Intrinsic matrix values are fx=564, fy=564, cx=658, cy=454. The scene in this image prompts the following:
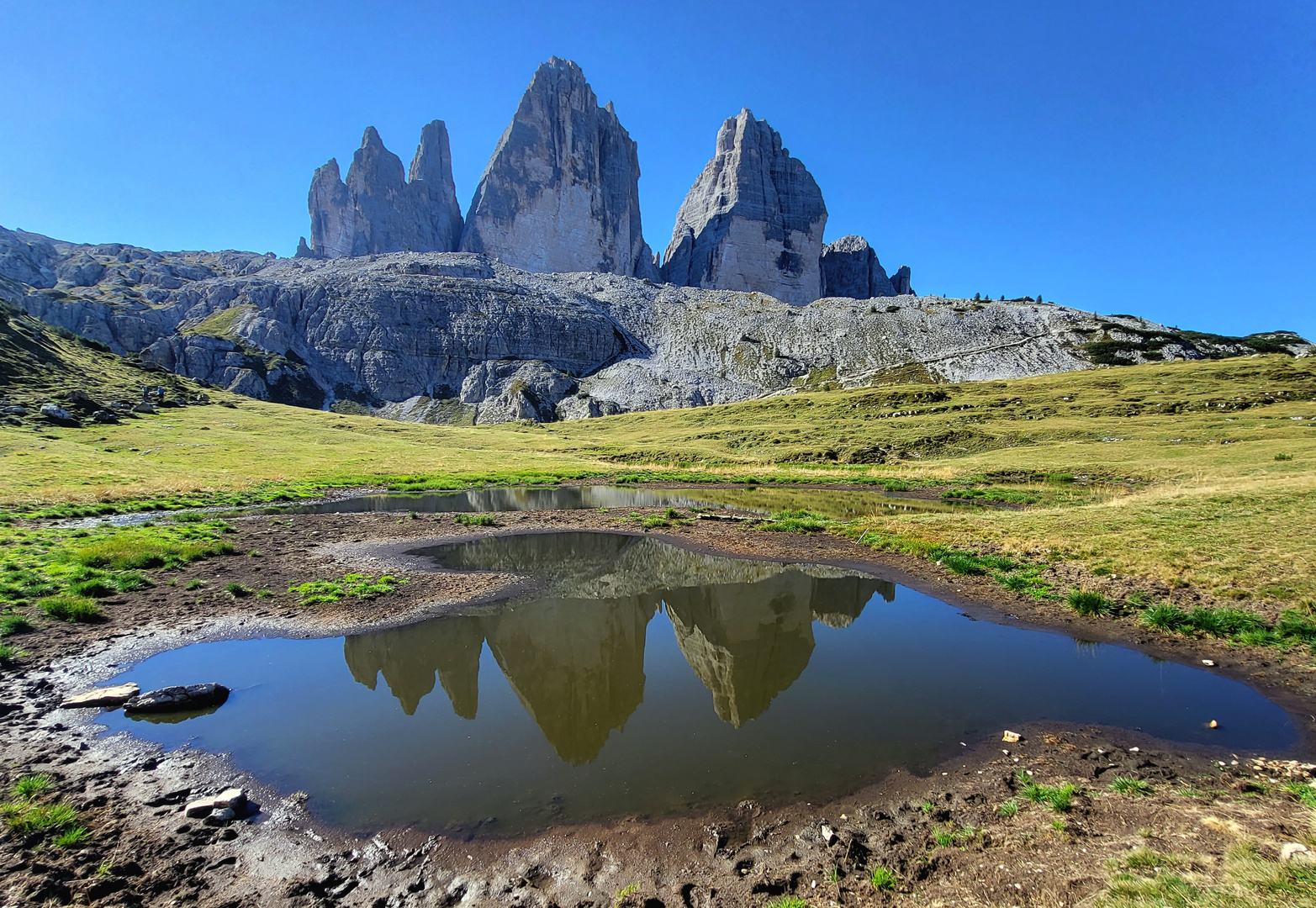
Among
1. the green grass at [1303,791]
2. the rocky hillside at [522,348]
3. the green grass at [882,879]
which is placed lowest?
the green grass at [882,879]

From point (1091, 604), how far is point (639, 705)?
13938 mm

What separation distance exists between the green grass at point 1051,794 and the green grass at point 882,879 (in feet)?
9.52

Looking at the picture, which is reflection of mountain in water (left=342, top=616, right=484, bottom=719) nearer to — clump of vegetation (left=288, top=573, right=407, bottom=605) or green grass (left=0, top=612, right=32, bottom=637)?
clump of vegetation (left=288, top=573, right=407, bottom=605)

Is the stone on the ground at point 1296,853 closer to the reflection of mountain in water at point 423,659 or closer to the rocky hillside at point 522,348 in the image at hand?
the reflection of mountain in water at point 423,659

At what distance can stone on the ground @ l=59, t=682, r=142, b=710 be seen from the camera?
37.0 feet

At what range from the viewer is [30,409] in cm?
6831

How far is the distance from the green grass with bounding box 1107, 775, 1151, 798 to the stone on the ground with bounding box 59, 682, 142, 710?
17.8 metres

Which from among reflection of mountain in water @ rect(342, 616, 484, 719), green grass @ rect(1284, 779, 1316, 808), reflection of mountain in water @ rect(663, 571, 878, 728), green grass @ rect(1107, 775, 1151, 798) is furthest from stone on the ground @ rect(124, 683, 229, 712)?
green grass @ rect(1284, 779, 1316, 808)

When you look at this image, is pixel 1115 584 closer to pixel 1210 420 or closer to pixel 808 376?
pixel 1210 420

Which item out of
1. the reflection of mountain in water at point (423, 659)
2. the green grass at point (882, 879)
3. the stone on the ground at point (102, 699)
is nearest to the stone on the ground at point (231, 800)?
the reflection of mountain in water at point (423, 659)

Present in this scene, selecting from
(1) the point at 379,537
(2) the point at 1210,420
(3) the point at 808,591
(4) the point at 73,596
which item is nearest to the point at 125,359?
(1) the point at 379,537

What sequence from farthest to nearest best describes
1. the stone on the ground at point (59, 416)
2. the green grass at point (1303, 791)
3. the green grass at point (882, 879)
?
the stone on the ground at point (59, 416) < the green grass at point (1303, 791) < the green grass at point (882, 879)

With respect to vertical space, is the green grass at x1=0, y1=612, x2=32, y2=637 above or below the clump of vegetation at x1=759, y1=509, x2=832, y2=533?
below

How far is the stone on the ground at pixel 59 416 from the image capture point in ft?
221
